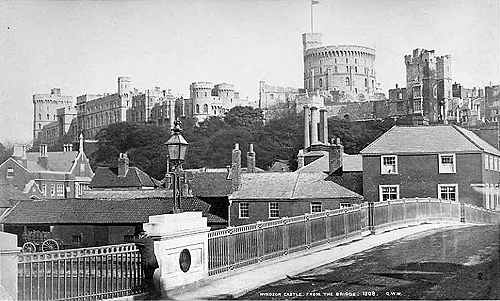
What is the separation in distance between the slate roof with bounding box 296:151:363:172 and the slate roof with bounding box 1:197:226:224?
119 inches

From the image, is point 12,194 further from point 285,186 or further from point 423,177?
point 285,186

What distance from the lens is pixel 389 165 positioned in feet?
40.2

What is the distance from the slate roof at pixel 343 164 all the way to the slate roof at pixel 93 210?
3027 millimetres

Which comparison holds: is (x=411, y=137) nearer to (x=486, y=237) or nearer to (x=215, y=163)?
(x=486, y=237)

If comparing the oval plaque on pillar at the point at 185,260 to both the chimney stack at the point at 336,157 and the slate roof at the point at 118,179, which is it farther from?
the chimney stack at the point at 336,157

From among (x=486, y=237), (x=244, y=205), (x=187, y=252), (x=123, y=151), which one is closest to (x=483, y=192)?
(x=486, y=237)

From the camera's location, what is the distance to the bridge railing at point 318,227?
26.2 ft

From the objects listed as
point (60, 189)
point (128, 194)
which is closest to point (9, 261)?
point (60, 189)

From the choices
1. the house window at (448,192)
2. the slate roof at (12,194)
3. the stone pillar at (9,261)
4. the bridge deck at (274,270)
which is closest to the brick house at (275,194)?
the house window at (448,192)

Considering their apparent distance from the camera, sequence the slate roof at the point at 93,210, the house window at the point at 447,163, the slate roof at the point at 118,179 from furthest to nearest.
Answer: the slate roof at the point at 118,179
the slate roof at the point at 93,210
the house window at the point at 447,163

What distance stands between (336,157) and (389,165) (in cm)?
423

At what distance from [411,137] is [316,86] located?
29.5ft

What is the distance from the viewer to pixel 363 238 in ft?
36.0

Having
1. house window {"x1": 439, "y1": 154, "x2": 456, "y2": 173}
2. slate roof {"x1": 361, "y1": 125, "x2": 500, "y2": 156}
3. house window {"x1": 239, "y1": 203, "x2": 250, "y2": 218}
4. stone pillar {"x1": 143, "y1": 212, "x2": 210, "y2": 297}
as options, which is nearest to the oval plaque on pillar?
stone pillar {"x1": 143, "y1": 212, "x2": 210, "y2": 297}
